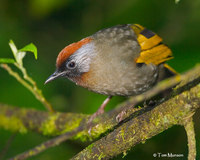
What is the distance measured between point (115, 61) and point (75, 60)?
50cm

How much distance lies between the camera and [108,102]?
15.8ft

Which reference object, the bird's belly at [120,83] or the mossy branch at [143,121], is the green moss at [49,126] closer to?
the mossy branch at [143,121]

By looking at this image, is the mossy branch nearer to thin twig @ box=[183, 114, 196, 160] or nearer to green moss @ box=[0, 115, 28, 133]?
thin twig @ box=[183, 114, 196, 160]

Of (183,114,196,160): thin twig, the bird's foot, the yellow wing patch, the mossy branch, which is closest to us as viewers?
the mossy branch

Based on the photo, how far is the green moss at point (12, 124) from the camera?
15.7ft

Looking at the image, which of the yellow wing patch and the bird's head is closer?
the bird's head

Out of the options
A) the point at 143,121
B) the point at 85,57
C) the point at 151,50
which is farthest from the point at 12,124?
the point at 143,121

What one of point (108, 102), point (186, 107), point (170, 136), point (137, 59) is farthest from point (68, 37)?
point (186, 107)

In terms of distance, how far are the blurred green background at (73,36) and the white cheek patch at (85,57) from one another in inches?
33.3

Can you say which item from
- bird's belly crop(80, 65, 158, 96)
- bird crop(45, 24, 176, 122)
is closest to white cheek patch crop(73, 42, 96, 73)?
bird crop(45, 24, 176, 122)

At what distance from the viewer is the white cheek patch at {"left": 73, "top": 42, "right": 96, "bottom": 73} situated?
411cm

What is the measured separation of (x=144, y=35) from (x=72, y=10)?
236 cm

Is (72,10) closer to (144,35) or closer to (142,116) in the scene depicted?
(144,35)

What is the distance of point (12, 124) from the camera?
4887 mm
